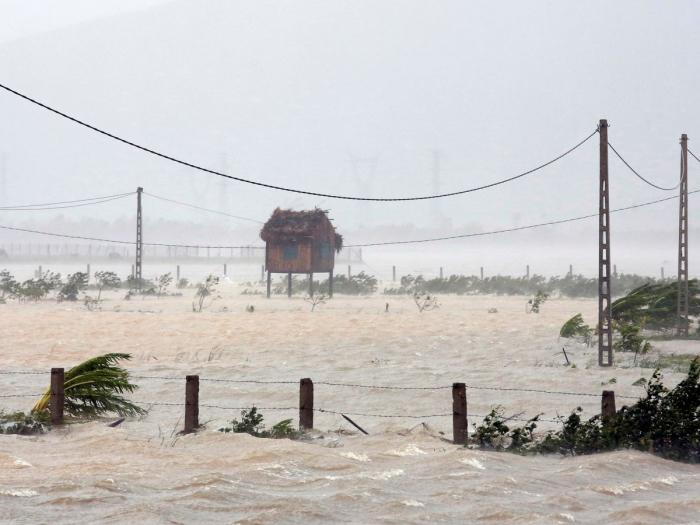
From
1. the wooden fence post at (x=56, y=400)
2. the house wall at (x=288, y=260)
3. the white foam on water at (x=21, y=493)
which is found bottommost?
the white foam on water at (x=21, y=493)

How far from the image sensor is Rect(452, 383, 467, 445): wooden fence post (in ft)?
35.4

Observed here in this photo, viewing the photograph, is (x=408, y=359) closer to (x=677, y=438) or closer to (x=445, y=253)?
(x=677, y=438)

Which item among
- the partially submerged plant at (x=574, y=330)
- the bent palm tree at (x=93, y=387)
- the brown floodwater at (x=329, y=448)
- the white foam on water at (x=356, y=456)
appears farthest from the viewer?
the partially submerged plant at (x=574, y=330)

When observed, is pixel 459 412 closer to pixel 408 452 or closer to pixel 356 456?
pixel 408 452

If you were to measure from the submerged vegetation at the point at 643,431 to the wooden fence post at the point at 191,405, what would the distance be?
13.4 ft

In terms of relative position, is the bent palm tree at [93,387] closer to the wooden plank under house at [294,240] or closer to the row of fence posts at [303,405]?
the row of fence posts at [303,405]

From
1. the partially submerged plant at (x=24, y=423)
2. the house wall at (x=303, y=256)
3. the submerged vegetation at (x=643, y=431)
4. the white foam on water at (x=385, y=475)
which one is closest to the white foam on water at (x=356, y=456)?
the white foam on water at (x=385, y=475)

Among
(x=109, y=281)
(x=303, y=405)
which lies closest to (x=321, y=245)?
(x=109, y=281)

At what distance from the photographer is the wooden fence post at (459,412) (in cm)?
1080

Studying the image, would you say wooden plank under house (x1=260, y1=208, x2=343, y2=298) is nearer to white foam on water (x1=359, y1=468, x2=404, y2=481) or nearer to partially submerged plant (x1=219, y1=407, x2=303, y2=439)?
partially submerged plant (x1=219, y1=407, x2=303, y2=439)

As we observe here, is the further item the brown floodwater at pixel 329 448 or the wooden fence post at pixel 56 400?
the wooden fence post at pixel 56 400

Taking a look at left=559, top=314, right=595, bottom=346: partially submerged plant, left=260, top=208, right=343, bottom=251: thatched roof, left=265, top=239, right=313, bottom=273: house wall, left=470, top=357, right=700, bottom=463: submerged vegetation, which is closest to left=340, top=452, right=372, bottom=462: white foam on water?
left=470, top=357, right=700, bottom=463: submerged vegetation

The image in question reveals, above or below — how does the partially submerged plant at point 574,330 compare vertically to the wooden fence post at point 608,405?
above

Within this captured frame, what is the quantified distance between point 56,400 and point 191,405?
82.1 inches
